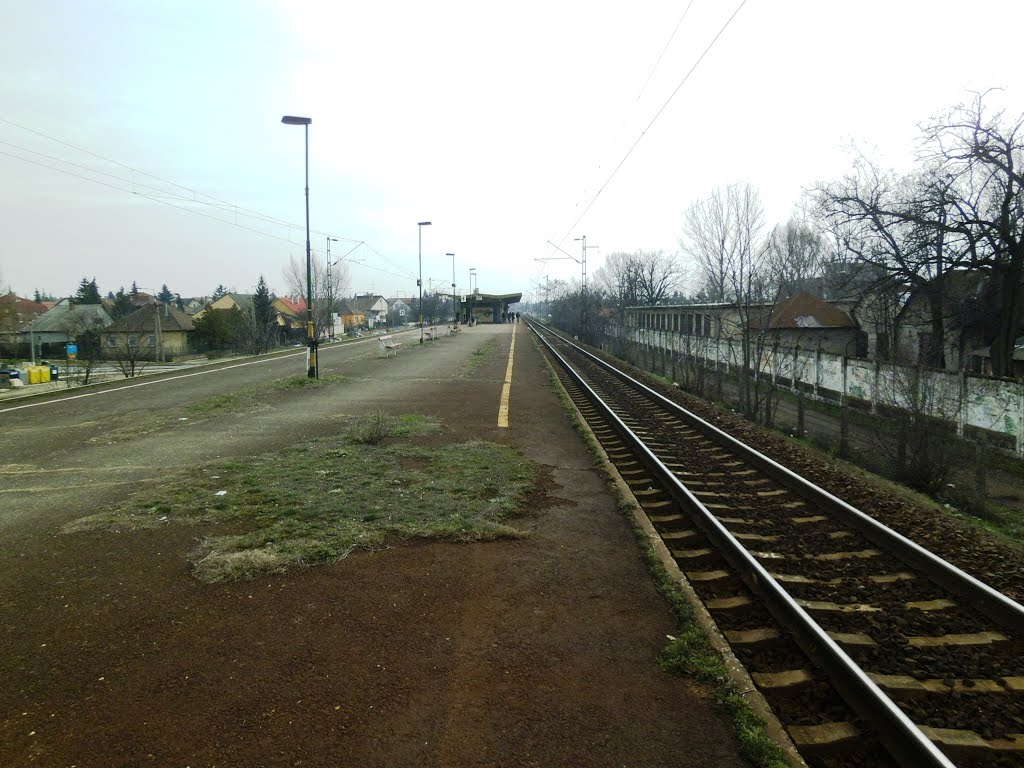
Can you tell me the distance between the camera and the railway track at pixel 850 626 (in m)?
3.01

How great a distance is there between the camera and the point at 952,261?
21250 millimetres

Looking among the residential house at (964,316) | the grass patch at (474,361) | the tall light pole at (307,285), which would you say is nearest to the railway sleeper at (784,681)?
the tall light pole at (307,285)

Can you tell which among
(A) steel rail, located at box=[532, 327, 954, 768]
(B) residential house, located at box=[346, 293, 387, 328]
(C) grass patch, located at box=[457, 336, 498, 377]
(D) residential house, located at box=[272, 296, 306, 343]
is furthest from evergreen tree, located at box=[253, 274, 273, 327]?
(B) residential house, located at box=[346, 293, 387, 328]

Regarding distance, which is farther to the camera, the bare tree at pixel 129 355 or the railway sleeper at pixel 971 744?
the bare tree at pixel 129 355

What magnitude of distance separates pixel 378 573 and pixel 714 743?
2837 mm

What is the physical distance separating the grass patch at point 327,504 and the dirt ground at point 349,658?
0.27m

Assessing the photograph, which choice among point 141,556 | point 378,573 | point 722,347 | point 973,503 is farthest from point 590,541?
point 722,347

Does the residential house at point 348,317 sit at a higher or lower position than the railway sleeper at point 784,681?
higher

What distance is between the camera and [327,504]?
21.8 ft

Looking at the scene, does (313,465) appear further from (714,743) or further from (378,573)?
(714,743)

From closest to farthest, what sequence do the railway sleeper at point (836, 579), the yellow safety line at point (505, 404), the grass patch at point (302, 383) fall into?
1. the railway sleeper at point (836, 579)
2. the yellow safety line at point (505, 404)
3. the grass patch at point (302, 383)

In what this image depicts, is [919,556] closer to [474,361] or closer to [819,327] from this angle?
[474,361]

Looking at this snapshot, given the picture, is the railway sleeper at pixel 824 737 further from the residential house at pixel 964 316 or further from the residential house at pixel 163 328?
the residential house at pixel 163 328

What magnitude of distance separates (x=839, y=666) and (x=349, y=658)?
2809 mm
